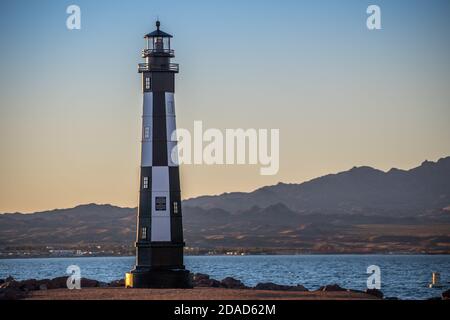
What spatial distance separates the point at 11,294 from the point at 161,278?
7373mm

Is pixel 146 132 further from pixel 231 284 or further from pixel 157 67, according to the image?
pixel 231 284

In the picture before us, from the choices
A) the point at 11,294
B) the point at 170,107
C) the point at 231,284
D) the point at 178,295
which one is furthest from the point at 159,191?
the point at 231,284

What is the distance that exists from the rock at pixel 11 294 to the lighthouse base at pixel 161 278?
5.51 meters

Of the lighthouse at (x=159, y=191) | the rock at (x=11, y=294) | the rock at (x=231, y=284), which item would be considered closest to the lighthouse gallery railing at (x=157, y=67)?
the lighthouse at (x=159, y=191)

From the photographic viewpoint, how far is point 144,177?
6738cm

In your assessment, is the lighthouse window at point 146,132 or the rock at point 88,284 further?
the rock at point 88,284

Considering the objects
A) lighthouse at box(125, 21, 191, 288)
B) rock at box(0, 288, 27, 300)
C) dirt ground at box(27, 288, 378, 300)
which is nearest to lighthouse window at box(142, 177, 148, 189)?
lighthouse at box(125, 21, 191, 288)

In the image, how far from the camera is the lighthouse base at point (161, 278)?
6762 centimetres

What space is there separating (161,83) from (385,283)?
136 feet

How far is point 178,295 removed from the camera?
62688mm

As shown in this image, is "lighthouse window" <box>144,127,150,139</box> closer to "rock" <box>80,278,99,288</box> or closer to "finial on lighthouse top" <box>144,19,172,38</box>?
"finial on lighthouse top" <box>144,19,172,38</box>

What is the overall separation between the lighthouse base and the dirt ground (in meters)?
0.82

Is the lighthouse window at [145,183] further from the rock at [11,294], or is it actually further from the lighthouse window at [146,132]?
the rock at [11,294]
